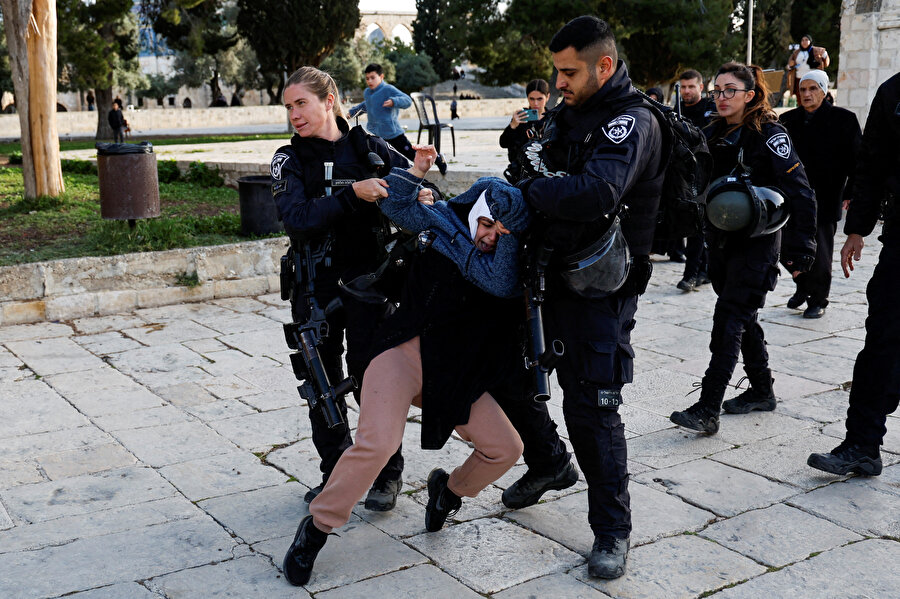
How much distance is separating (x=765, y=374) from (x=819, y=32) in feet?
134

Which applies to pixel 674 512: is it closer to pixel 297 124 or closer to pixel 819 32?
pixel 297 124

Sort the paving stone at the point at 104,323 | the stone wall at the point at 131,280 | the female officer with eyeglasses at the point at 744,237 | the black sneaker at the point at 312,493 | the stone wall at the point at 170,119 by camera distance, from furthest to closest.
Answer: the stone wall at the point at 170,119 → the stone wall at the point at 131,280 → the paving stone at the point at 104,323 → the female officer with eyeglasses at the point at 744,237 → the black sneaker at the point at 312,493

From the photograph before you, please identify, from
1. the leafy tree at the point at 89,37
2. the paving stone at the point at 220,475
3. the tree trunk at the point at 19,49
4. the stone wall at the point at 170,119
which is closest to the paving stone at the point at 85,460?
the paving stone at the point at 220,475

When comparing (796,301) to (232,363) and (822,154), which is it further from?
(232,363)

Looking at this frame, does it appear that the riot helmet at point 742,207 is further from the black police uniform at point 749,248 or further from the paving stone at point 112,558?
the paving stone at point 112,558

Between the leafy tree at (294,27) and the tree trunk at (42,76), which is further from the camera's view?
the leafy tree at (294,27)

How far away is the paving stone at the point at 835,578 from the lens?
9.81ft

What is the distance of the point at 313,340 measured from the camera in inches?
137

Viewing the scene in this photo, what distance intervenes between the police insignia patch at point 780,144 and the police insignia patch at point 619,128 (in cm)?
194

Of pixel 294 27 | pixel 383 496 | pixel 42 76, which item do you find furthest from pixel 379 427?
pixel 294 27

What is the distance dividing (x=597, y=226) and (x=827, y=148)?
4364mm

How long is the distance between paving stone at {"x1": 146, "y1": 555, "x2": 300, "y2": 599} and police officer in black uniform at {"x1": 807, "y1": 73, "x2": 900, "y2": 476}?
2.36 metres

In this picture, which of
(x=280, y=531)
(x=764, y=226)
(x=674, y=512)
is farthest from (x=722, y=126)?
(x=280, y=531)

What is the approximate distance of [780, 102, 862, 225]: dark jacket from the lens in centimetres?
662
